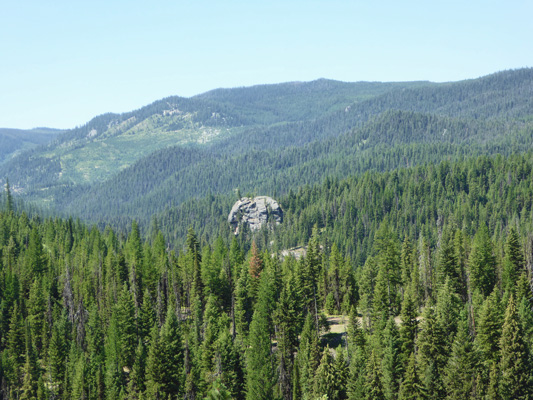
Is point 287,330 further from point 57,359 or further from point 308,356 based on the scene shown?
point 57,359

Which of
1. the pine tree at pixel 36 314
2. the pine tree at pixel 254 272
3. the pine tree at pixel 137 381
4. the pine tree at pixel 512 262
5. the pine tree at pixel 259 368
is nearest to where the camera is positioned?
the pine tree at pixel 259 368

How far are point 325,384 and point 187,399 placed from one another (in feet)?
72.9

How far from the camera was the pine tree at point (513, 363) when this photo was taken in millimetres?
68375

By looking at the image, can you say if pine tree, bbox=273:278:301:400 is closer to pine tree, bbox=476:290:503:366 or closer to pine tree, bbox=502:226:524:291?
pine tree, bbox=476:290:503:366

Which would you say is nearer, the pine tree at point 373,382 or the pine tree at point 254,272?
the pine tree at point 373,382

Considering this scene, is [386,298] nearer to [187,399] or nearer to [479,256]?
[479,256]

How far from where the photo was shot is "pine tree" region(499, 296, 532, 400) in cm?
6838

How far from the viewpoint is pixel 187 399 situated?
8088 cm

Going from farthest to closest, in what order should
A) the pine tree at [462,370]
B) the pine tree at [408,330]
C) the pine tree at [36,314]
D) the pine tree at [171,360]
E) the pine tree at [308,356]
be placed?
the pine tree at [36,314]
the pine tree at [171,360]
the pine tree at [408,330]
the pine tree at [308,356]
the pine tree at [462,370]

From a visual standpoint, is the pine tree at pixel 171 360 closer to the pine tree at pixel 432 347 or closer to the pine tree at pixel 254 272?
the pine tree at pixel 254 272

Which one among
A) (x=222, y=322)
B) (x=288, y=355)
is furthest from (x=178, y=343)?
(x=288, y=355)

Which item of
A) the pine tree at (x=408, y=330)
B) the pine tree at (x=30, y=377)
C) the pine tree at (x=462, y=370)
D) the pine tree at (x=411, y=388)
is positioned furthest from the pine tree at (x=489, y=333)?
the pine tree at (x=30, y=377)

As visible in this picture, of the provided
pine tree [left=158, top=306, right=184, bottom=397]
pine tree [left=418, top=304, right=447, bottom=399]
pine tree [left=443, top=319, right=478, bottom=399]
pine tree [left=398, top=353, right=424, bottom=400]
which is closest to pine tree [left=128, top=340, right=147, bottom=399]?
pine tree [left=158, top=306, right=184, bottom=397]

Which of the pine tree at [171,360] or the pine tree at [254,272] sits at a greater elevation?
the pine tree at [254,272]
